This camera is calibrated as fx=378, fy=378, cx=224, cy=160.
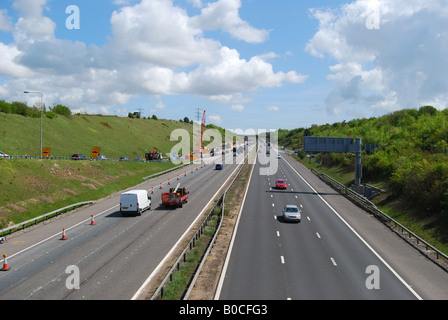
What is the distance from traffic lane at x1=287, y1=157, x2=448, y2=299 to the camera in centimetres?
1903

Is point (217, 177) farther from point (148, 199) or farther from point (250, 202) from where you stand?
point (148, 199)

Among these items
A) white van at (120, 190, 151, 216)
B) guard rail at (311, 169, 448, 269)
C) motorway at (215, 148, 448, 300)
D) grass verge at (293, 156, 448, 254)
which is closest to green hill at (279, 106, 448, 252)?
grass verge at (293, 156, 448, 254)

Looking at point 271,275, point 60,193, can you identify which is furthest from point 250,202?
point 271,275

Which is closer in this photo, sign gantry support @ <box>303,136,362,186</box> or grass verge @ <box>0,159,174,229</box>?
grass verge @ <box>0,159,174,229</box>

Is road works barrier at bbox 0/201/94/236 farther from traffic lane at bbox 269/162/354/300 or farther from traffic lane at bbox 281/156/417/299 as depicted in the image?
traffic lane at bbox 281/156/417/299

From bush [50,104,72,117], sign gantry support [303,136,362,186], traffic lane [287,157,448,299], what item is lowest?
traffic lane [287,157,448,299]

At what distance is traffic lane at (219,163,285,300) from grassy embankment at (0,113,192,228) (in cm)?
1953

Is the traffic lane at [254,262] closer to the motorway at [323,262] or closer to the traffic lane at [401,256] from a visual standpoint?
the motorway at [323,262]

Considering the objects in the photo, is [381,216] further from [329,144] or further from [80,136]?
[80,136]

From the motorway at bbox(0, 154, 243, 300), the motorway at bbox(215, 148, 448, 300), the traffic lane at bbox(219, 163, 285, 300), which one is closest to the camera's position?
the traffic lane at bbox(219, 163, 285, 300)

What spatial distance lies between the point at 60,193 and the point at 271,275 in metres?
31.7

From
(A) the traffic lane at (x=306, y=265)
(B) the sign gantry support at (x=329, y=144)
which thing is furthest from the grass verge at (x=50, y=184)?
(B) the sign gantry support at (x=329, y=144)

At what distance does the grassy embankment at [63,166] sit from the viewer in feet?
124

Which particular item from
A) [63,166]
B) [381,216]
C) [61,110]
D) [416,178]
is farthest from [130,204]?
[61,110]
